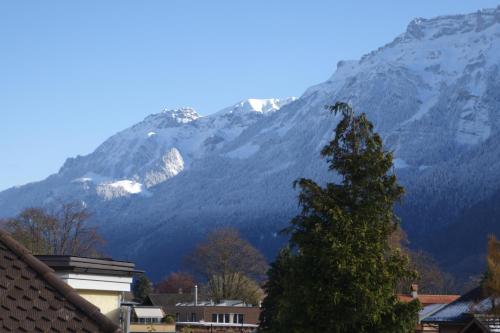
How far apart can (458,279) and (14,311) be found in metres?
198

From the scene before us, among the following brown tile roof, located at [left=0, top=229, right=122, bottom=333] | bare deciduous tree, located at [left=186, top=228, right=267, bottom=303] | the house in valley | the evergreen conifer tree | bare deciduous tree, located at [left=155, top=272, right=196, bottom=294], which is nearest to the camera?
brown tile roof, located at [left=0, top=229, right=122, bottom=333]

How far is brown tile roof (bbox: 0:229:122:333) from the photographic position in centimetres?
493

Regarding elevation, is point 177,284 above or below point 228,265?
above

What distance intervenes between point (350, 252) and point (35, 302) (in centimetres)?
1964

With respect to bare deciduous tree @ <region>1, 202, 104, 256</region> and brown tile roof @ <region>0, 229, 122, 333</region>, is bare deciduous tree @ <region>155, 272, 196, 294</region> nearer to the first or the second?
bare deciduous tree @ <region>1, 202, 104, 256</region>

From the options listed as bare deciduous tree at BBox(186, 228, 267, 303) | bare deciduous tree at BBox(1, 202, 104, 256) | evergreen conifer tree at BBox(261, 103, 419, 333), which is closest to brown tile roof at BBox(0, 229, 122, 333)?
evergreen conifer tree at BBox(261, 103, 419, 333)

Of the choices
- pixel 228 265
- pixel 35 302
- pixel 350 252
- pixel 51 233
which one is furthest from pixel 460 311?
pixel 228 265

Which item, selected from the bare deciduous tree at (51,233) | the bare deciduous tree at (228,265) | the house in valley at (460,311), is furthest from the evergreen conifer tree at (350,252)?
the bare deciduous tree at (228,265)

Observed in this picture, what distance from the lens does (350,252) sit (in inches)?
955

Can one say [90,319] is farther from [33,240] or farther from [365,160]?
Result: [33,240]

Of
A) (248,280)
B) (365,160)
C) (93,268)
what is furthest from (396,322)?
(248,280)

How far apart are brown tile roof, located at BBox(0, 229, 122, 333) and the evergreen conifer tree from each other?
62.0ft

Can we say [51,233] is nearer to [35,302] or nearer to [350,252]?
[350,252]

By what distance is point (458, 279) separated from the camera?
196750 millimetres
